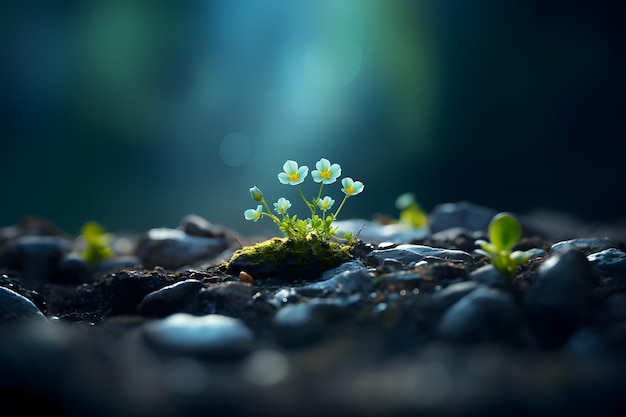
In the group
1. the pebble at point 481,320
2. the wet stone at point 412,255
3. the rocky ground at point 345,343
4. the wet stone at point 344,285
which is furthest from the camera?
the wet stone at point 412,255

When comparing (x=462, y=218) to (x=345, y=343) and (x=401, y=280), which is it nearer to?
(x=401, y=280)

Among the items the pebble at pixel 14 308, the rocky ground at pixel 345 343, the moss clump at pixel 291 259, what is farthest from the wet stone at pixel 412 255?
the pebble at pixel 14 308

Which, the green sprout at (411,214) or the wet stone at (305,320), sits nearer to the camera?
the wet stone at (305,320)

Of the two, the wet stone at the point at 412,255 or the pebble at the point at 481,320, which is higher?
the wet stone at the point at 412,255

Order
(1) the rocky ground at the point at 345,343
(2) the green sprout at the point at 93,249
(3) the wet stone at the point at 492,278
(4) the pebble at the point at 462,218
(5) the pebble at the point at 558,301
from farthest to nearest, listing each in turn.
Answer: (4) the pebble at the point at 462,218 < (2) the green sprout at the point at 93,249 < (3) the wet stone at the point at 492,278 < (5) the pebble at the point at 558,301 < (1) the rocky ground at the point at 345,343

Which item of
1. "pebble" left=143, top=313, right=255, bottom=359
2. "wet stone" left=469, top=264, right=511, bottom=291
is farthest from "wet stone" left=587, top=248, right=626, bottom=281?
"pebble" left=143, top=313, right=255, bottom=359

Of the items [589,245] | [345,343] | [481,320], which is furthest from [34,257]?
[589,245]

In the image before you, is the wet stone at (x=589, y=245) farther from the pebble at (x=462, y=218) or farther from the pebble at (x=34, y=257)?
the pebble at (x=34, y=257)
